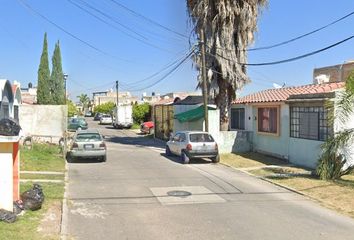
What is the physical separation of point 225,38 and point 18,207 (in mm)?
18729

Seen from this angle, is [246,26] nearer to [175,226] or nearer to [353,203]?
[353,203]

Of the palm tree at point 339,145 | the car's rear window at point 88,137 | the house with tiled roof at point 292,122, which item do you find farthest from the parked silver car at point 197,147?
the palm tree at point 339,145

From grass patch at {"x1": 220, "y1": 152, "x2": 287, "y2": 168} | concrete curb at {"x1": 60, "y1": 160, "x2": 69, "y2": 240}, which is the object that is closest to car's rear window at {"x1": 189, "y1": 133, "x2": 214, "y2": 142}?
grass patch at {"x1": 220, "y1": 152, "x2": 287, "y2": 168}

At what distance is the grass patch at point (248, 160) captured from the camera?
21922mm

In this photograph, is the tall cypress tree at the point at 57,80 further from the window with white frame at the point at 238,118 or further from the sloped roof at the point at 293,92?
the sloped roof at the point at 293,92

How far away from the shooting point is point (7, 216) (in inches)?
389

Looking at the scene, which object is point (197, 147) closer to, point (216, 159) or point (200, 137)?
point (200, 137)

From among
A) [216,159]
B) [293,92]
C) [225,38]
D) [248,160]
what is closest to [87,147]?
[216,159]

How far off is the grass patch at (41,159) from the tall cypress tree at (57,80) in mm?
19456

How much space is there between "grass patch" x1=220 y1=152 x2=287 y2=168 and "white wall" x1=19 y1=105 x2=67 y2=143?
10.7 metres

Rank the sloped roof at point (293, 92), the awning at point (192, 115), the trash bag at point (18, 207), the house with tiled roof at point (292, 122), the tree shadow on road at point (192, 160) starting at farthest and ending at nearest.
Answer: the awning at point (192, 115) < the tree shadow on road at point (192, 160) < the sloped roof at point (293, 92) < the house with tiled roof at point (292, 122) < the trash bag at point (18, 207)

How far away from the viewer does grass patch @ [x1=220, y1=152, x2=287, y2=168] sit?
2192cm

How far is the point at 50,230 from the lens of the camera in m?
9.72

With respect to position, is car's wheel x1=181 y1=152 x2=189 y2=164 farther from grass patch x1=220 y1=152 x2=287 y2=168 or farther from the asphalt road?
the asphalt road
